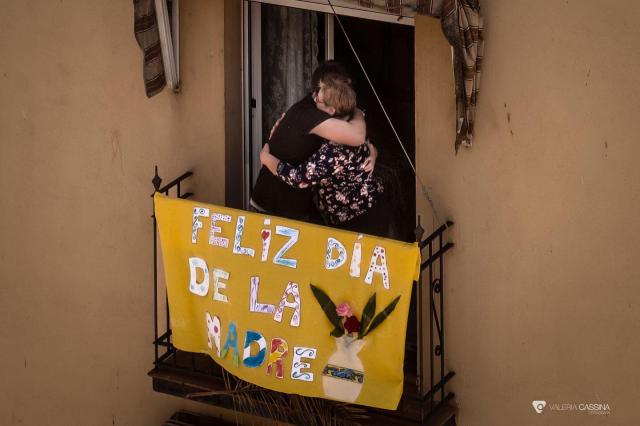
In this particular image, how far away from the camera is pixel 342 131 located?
606cm

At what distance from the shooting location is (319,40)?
651cm

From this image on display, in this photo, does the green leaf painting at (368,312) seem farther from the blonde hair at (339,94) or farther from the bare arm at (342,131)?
the blonde hair at (339,94)

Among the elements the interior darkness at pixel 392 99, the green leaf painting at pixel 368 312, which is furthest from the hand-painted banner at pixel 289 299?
the interior darkness at pixel 392 99

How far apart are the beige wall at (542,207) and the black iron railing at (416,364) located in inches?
4.0

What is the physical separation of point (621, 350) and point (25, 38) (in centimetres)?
455

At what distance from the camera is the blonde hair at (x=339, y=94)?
6074 millimetres

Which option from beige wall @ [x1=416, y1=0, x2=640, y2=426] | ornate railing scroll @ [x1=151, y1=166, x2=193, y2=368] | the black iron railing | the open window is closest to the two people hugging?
the open window

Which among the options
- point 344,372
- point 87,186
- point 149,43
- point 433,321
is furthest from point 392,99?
point 87,186

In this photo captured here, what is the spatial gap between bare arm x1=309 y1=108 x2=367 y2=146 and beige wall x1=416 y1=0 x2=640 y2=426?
383 mm

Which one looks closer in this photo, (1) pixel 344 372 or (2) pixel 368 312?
(2) pixel 368 312

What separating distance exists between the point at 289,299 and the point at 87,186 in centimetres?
203

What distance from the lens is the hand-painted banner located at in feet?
18.6

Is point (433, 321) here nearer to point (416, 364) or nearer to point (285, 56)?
point (416, 364)

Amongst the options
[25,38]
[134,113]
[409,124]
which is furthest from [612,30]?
[25,38]
